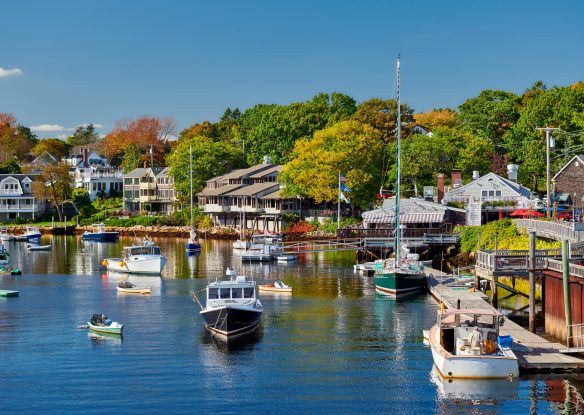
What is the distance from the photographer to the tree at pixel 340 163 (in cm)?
12219

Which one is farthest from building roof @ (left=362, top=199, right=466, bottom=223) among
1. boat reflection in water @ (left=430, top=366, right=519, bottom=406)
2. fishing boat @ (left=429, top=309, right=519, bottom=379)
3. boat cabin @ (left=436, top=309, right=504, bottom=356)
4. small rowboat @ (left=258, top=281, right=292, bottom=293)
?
boat reflection in water @ (left=430, top=366, right=519, bottom=406)

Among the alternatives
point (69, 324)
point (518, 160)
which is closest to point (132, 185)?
point (518, 160)

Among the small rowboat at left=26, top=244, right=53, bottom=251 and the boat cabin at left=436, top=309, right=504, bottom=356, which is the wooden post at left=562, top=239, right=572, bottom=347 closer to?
the boat cabin at left=436, top=309, right=504, bottom=356

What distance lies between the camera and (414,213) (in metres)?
99.2

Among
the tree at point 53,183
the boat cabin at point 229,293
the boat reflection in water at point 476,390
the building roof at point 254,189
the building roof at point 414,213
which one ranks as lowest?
the boat reflection in water at point 476,390

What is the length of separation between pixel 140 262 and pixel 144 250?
3.47 m

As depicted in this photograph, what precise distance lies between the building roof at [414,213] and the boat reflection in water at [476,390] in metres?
60.8

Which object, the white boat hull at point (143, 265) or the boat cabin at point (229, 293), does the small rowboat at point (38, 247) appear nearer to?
the white boat hull at point (143, 265)

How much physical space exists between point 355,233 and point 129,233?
6033cm

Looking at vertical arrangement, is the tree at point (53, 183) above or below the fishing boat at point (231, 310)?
above

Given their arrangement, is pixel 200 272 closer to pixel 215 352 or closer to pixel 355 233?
pixel 355 233

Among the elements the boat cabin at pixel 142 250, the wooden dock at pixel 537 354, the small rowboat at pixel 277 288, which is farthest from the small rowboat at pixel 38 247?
the wooden dock at pixel 537 354

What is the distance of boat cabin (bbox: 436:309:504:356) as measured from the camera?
127 ft

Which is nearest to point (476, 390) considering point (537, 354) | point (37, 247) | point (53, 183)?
point (537, 354)
